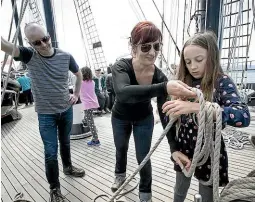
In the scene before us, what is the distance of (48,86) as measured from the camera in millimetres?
1825

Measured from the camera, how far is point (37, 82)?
1786mm

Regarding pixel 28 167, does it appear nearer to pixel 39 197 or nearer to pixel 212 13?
pixel 39 197

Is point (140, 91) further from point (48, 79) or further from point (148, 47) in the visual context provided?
point (48, 79)

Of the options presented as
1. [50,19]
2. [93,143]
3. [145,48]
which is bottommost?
[93,143]

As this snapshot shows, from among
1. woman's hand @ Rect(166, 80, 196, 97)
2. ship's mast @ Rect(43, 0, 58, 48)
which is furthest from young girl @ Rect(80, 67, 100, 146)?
ship's mast @ Rect(43, 0, 58, 48)

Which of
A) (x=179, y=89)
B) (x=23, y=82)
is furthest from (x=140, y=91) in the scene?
(x=23, y=82)

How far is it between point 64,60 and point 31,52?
291mm

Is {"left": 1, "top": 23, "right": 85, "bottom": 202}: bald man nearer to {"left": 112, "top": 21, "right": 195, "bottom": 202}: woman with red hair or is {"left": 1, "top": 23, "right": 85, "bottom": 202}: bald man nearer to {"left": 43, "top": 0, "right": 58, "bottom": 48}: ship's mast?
{"left": 112, "top": 21, "right": 195, "bottom": 202}: woman with red hair

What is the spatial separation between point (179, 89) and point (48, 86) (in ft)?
4.18

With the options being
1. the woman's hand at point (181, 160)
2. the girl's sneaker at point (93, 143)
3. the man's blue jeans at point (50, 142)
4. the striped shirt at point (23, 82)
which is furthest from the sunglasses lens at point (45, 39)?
the striped shirt at point (23, 82)

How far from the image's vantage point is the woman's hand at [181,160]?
1120mm

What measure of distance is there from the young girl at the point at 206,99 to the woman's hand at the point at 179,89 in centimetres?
3

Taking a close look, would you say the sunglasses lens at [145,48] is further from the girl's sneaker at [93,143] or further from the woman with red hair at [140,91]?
the girl's sneaker at [93,143]

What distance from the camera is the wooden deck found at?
2.10 metres
